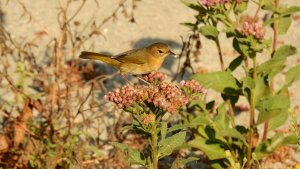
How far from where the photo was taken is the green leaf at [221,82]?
15.7 feet

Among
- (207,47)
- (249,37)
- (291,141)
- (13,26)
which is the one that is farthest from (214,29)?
(13,26)

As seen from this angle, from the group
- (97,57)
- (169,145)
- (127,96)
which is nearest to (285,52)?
(97,57)

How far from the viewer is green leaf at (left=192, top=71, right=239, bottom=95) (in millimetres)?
4789

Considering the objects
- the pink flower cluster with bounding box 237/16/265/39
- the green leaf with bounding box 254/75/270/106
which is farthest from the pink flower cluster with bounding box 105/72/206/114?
the green leaf with bounding box 254/75/270/106

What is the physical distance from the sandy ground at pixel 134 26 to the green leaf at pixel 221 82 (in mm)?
2230

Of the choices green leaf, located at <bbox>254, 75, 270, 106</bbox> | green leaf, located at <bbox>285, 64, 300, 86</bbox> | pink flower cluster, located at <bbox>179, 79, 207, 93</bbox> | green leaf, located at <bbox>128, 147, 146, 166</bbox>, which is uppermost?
green leaf, located at <bbox>285, 64, 300, 86</bbox>

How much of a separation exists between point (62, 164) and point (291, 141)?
1.80 meters

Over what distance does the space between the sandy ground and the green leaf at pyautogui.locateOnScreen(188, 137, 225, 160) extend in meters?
2.13

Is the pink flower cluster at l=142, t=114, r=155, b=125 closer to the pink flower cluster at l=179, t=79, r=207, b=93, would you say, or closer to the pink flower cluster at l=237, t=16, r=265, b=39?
the pink flower cluster at l=179, t=79, r=207, b=93

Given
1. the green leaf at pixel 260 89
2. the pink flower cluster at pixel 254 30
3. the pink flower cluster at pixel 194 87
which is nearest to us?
the pink flower cluster at pixel 194 87

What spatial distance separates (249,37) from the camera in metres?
4.36

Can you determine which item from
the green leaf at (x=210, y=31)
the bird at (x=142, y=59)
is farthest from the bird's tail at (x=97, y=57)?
the green leaf at (x=210, y=31)

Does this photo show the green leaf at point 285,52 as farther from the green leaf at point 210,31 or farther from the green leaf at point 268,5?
the green leaf at point 210,31

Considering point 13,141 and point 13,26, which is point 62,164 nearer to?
point 13,141
